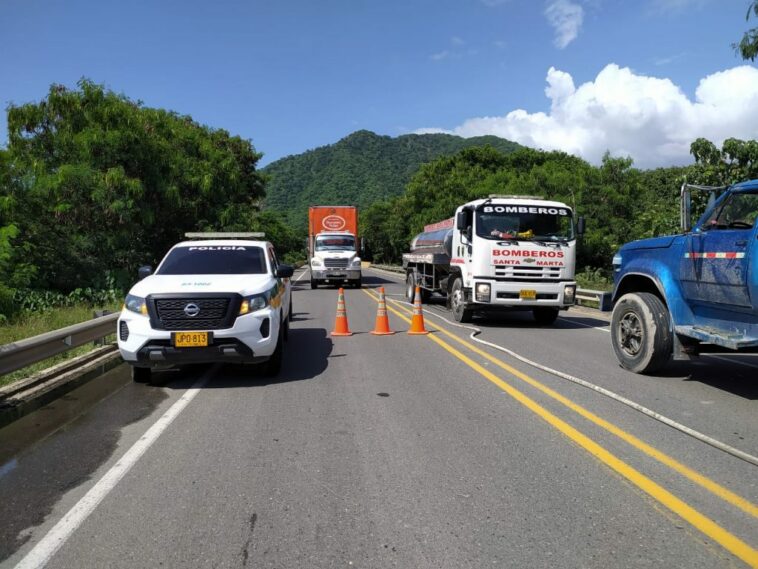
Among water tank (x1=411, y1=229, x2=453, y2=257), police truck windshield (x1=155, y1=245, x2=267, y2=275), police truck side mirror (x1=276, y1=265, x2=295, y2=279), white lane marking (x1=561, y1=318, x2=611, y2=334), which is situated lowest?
white lane marking (x1=561, y1=318, x2=611, y2=334)

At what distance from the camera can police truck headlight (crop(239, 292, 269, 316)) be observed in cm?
706

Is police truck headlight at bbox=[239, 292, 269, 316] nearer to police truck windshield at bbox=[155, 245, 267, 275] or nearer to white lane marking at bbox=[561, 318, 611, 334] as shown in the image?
police truck windshield at bbox=[155, 245, 267, 275]

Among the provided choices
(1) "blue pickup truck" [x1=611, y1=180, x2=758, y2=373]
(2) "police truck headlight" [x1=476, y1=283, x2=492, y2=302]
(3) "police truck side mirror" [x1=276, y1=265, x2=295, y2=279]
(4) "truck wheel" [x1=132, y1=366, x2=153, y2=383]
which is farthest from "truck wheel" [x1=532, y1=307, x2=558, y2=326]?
(4) "truck wheel" [x1=132, y1=366, x2=153, y2=383]

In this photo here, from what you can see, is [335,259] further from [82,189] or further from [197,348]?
[197,348]

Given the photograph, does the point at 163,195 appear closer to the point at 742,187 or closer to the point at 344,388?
the point at 344,388

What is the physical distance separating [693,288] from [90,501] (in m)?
6.49

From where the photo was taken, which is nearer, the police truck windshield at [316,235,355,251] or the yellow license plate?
the yellow license plate

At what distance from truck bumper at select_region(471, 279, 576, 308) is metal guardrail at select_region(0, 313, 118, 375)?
729 centimetres

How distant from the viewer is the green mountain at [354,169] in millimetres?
101188

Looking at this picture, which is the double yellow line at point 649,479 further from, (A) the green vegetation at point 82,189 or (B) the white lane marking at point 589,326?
(A) the green vegetation at point 82,189

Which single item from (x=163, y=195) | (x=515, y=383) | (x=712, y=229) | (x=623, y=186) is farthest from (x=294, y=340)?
(x=623, y=186)

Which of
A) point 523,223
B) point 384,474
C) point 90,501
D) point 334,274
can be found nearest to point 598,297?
point 523,223

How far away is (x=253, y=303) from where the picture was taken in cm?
716

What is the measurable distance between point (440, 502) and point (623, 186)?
88.5 feet
